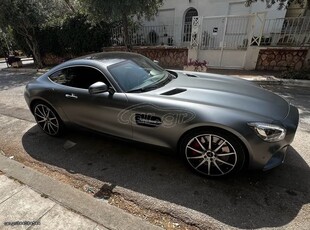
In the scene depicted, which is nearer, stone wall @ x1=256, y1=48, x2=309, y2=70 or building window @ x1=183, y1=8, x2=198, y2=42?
stone wall @ x1=256, y1=48, x2=309, y2=70

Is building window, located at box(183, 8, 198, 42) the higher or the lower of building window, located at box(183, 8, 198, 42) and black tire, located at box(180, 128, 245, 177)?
the higher

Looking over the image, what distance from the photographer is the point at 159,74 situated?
3.42 metres

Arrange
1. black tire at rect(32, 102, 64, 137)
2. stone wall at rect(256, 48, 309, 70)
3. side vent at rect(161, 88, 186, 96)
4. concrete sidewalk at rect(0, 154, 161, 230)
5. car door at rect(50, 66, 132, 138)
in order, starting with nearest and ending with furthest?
concrete sidewalk at rect(0, 154, 161, 230) < side vent at rect(161, 88, 186, 96) < car door at rect(50, 66, 132, 138) < black tire at rect(32, 102, 64, 137) < stone wall at rect(256, 48, 309, 70)

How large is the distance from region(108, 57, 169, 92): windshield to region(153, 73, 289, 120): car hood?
219 mm

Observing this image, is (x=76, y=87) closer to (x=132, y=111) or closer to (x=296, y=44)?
(x=132, y=111)

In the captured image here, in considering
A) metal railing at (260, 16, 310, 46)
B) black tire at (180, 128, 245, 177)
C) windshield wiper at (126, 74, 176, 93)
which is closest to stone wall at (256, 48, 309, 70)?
metal railing at (260, 16, 310, 46)

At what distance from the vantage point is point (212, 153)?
2.48m

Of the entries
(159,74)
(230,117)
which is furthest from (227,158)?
(159,74)

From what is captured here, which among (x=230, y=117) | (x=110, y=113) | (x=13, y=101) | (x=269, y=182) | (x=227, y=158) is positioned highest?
(x=230, y=117)

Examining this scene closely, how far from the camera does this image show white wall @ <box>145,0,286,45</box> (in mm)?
12234

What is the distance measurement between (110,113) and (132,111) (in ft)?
1.26

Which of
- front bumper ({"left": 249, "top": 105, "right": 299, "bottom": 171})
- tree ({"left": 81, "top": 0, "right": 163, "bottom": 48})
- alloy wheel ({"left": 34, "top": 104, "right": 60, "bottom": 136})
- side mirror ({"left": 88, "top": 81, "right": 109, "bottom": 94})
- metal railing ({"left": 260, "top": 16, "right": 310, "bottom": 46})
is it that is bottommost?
alloy wheel ({"left": 34, "top": 104, "right": 60, "bottom": 136})

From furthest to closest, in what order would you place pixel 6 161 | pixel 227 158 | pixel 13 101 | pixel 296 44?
Result: pixel 296 44
pixel 13 101
pixel 6 161
pixel 227 158

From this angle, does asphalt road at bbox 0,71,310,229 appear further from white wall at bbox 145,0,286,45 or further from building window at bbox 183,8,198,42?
white wall at bbox 145,0,286,45
